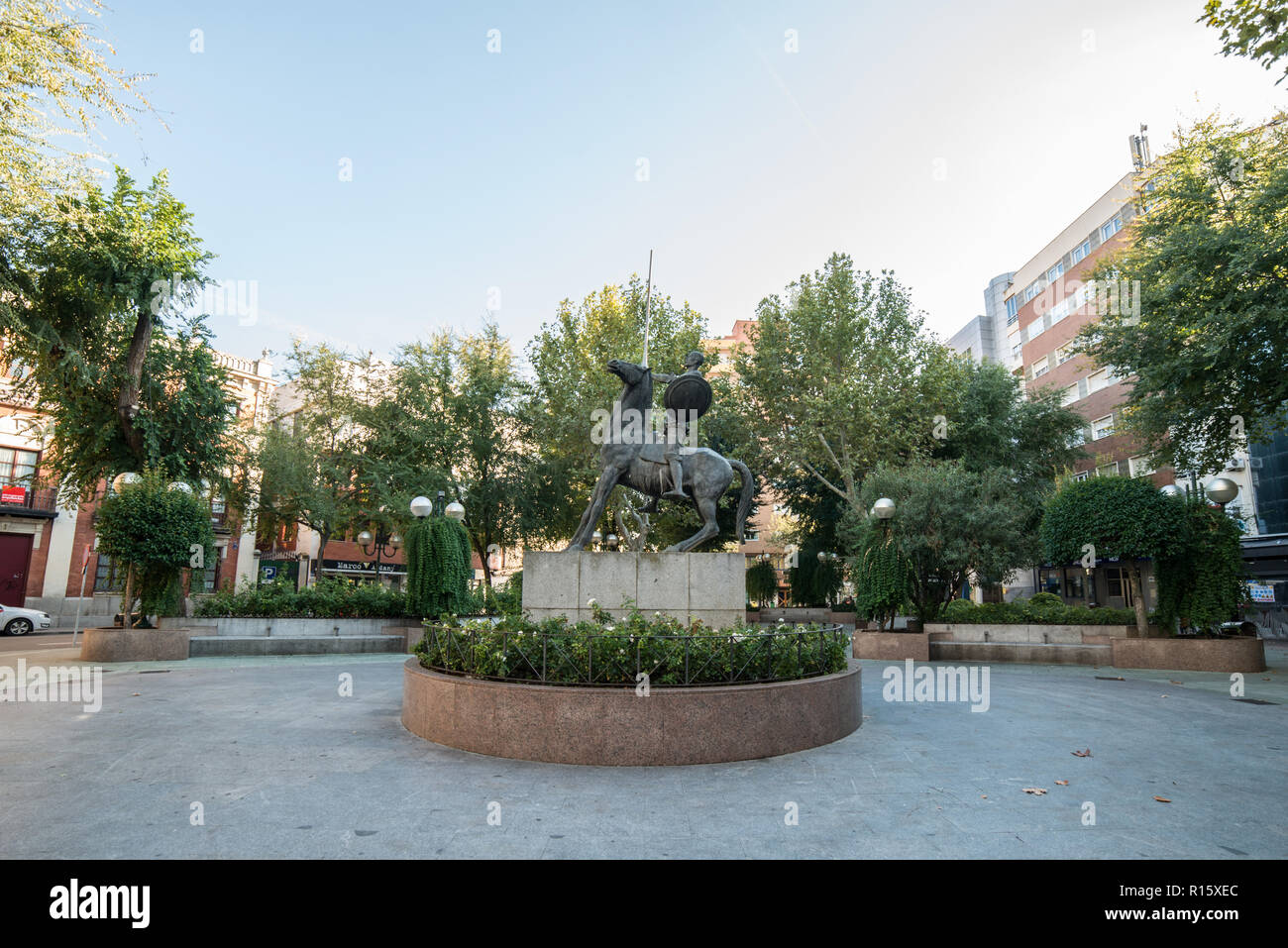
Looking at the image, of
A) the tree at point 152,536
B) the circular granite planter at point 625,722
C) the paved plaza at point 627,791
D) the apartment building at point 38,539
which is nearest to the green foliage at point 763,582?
the apartment building at point 38,539

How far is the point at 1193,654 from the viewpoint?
45.8ft

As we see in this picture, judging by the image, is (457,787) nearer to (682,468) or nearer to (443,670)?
(443,670)

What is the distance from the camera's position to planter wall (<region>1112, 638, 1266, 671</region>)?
1368cm

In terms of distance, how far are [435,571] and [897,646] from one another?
1149cm

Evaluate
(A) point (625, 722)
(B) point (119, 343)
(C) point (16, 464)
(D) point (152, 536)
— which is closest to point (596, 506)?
(A) point (625, 722)

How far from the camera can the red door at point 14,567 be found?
97.3 feet

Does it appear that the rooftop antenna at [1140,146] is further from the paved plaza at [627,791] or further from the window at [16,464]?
the window at [16,464]

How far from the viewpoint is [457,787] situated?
5293mm

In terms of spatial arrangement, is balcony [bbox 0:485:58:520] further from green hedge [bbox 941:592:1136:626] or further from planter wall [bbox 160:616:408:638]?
green hedge [bbox 941:592:1136:626]

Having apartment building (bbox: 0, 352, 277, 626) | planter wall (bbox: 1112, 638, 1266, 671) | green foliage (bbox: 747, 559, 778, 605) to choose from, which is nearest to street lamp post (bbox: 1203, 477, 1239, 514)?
planter wall (bbox: 1112, 638, 1266, 671)

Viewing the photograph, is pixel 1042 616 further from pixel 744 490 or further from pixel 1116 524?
pixel 744 490

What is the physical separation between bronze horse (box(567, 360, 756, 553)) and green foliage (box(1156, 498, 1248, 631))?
11.0 meters

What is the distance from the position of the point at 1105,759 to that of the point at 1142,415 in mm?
15848
